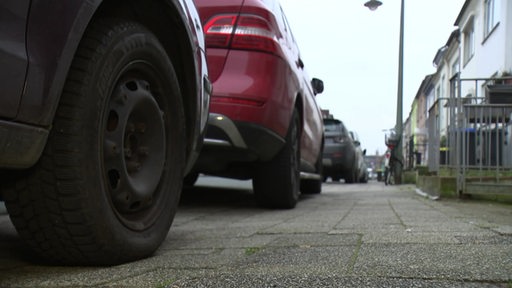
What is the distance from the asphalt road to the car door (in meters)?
0.70

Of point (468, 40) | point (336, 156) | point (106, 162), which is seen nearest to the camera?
point (106, 162)

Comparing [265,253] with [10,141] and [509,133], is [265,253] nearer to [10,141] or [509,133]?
[10,141]

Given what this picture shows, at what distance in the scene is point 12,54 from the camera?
148 cm

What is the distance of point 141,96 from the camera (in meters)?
2.28

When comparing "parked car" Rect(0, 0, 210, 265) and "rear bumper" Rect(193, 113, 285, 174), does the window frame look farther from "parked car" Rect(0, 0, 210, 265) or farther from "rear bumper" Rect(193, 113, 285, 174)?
"parked car" Rect(0, 0, 210, 265)

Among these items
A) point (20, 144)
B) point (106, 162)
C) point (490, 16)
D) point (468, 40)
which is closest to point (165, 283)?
point (106, 162)

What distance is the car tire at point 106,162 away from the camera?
70.7 inches

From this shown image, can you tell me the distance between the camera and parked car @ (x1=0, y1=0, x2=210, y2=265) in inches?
61.5

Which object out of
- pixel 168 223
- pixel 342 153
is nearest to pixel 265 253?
pixel 168 223

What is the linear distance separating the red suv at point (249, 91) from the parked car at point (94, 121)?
125cm

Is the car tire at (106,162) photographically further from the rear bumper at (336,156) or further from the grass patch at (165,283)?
the rear bumper at (336,156)

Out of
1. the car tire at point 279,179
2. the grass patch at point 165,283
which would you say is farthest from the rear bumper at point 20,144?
the car tire at point 279,179

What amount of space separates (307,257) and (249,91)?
6.55ft

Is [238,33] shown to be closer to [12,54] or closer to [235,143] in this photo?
[235,143]
